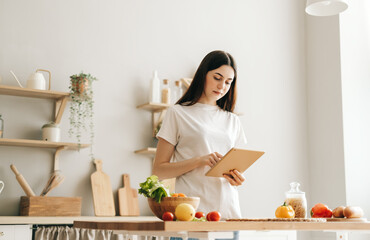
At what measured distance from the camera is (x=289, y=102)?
4.46 metres

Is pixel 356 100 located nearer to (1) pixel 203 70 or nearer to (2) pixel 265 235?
(2) pixel 265 235

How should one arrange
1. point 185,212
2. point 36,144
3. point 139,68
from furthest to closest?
point 139,68, point 36,144, point 185,212

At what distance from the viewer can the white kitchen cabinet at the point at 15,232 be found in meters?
2.73

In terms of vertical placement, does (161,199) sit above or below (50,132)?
below

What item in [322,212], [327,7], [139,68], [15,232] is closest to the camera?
[322,212]

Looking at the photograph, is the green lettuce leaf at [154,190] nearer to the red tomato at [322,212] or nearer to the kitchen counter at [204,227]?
the kitchen counter at [204,227]

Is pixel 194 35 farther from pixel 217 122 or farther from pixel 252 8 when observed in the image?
pixel 217 122

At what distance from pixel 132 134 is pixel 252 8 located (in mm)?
1700

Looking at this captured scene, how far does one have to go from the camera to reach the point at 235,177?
1.91 meters

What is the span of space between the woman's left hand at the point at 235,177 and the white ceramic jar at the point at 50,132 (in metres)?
1.66

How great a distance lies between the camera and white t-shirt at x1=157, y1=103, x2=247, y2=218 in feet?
6.41

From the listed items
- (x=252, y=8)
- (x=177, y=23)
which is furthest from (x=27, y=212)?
(x=252, y=8)

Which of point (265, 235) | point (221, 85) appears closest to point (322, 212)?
point (221, 85)

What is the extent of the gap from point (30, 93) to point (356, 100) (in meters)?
2.71
